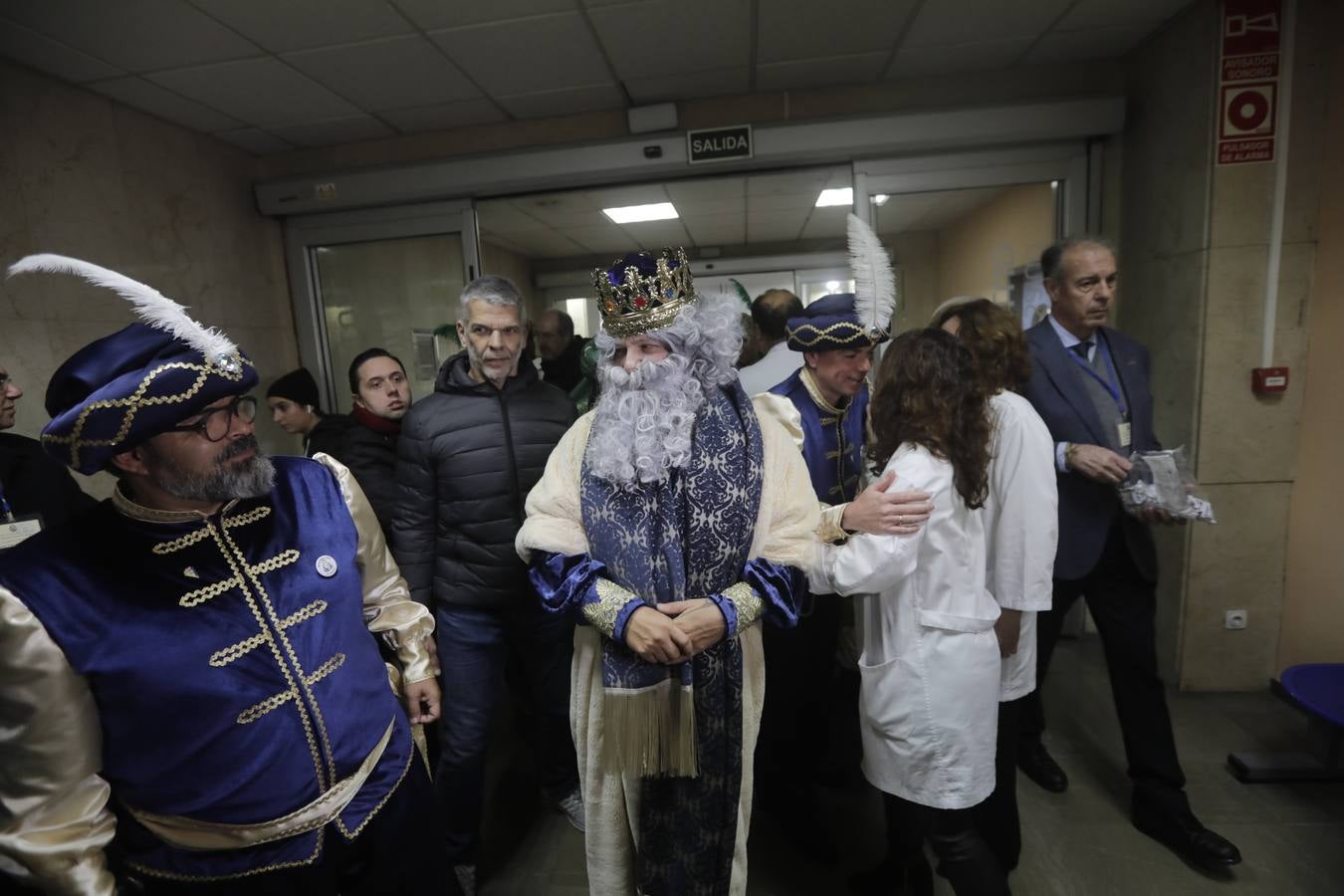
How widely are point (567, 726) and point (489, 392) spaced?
123 cm

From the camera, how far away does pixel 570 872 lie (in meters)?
1.99

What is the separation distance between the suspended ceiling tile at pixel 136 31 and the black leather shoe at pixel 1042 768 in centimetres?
419

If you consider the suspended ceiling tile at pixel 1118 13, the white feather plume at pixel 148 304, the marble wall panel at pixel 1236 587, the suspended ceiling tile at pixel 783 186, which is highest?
the suspended ceiling tile at pixel 1118 13

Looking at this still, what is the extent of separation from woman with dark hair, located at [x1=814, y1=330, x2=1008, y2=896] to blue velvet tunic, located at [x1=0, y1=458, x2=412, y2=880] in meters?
1.03

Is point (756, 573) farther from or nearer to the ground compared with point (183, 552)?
nearer to the ground

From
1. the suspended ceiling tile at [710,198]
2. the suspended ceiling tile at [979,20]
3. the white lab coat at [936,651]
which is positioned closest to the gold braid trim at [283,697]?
the white lab coat at [936,651]

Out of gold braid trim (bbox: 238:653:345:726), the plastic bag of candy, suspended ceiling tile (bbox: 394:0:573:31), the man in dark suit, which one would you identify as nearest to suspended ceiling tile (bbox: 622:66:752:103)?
suspended ceiling tile (bbox: 394:0:573:31)

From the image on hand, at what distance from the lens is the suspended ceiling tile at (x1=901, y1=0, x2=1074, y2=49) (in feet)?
8.43

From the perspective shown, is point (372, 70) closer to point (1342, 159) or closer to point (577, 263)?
point (1342, 159)

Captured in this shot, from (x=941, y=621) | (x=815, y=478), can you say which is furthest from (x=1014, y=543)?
(x=815, y=478)

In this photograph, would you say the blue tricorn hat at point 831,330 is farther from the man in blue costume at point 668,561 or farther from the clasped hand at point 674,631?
the clasped hand at point 674,631

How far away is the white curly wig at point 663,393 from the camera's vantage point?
132 cm

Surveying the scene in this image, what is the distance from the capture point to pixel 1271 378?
261 cm

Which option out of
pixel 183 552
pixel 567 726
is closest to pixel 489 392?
pixel 183 552
